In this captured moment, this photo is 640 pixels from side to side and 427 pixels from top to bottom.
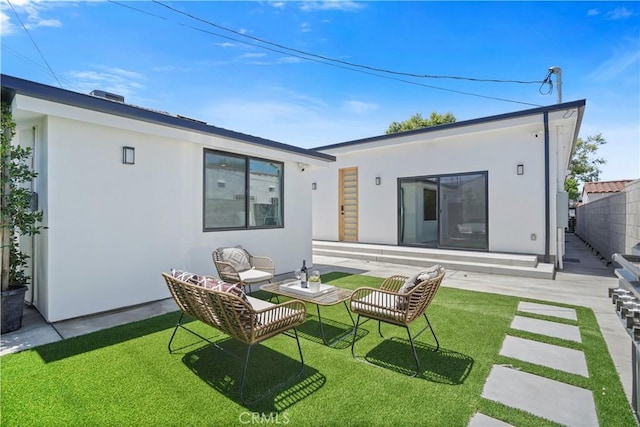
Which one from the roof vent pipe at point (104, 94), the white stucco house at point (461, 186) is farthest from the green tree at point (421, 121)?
the roof vent pipe at point (104, 94)

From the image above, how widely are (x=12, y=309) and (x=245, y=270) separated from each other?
2.98 meters

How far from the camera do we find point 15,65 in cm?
852

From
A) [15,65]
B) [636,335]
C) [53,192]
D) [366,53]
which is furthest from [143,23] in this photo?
[636,335]

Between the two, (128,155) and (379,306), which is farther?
(128,155)

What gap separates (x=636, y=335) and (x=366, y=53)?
998 cm

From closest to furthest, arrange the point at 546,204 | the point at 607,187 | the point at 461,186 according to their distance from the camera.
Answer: the point at 546,204
the point at 461,186
the point at 607,187

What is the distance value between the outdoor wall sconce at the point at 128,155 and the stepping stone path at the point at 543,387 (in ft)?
16.9

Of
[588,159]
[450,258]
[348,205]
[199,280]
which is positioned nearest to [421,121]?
[348,205]

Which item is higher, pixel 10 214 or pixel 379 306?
pixel 10 214

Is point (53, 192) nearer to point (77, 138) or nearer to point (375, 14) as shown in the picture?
point (77, 138)

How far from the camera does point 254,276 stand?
5.11 metres

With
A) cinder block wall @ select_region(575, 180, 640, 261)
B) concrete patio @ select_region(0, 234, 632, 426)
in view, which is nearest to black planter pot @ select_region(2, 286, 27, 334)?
concrete patio @ select_region(0, 234, 632, 426)

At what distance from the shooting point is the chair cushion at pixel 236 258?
549 centimetres

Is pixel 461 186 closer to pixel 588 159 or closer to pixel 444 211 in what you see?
pixel 444 211
